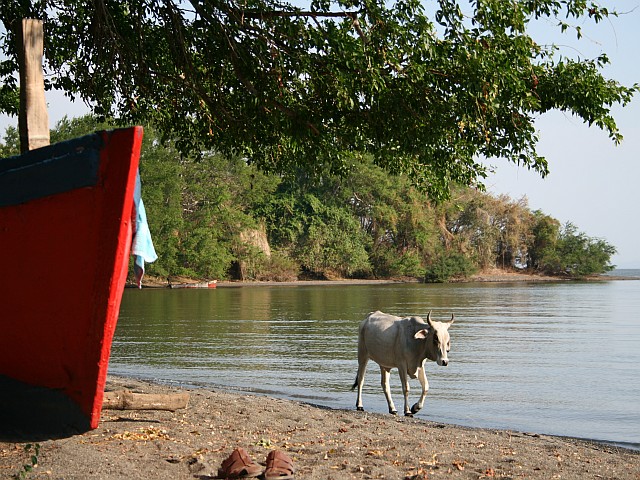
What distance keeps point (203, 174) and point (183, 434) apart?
5099 cm

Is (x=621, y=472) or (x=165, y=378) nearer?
(x=621, y=472)

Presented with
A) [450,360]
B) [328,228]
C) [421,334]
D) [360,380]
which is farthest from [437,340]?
[328,228]

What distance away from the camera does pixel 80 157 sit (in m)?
6.40

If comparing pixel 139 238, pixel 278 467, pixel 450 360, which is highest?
pixel 139 238

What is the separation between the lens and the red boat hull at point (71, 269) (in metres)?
6.36

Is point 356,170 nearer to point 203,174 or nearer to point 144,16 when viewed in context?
point 203,174

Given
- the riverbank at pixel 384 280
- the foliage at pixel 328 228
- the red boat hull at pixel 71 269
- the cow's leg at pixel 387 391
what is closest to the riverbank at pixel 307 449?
the red boat hull at pixel 71 269

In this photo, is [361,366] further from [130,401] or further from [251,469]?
[251,469]

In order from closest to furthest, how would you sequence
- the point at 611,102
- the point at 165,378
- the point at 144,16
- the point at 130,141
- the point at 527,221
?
1. the point at 130,141
2. the point at 611,102
3. the point at 144,16
4. the point at 165,378
5. the point at 527,221

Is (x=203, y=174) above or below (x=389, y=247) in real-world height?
above

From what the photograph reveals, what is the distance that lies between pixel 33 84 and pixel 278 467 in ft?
14.7

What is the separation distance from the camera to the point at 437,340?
40.5 ft

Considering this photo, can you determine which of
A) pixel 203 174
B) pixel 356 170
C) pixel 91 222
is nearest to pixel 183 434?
pixel 91 222

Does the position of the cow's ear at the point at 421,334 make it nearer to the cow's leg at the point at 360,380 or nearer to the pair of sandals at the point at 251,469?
the cow's leg at the point at 360,380
